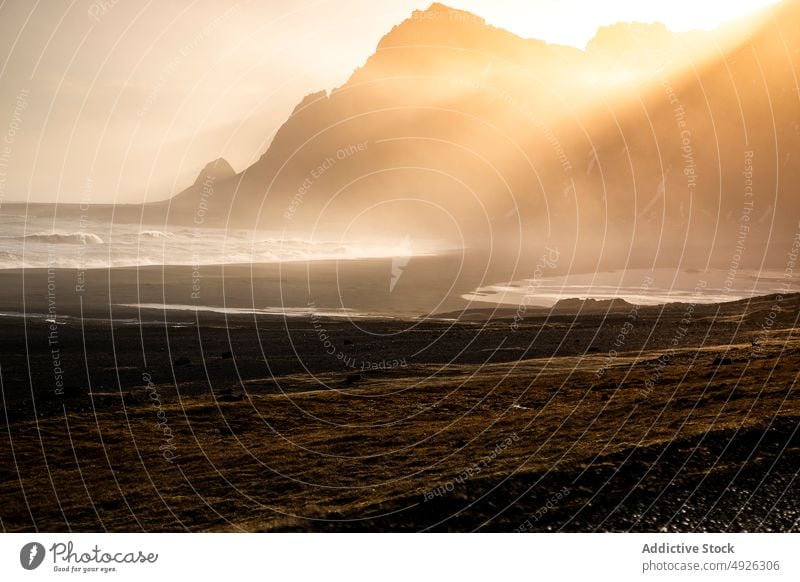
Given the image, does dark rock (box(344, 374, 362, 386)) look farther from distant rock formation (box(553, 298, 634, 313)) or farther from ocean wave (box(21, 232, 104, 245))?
ocean wave (box(21, 232, 104, 245))

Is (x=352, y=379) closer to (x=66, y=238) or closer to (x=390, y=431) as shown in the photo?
(x=390, y=431)

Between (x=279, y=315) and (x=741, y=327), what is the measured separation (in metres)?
59.2

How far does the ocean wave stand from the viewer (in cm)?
16669

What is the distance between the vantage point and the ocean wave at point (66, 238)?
167m
